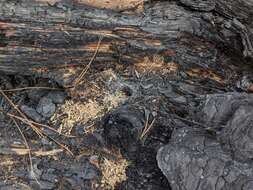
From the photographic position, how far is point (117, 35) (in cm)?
398

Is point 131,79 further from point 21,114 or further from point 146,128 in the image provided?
point 21,114

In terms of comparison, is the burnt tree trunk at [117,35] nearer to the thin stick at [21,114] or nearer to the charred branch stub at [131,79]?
the charred branch stub at [131,79]

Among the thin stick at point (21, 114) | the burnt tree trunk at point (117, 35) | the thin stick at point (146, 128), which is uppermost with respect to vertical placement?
the burnt tree trunk at point (117, 35)

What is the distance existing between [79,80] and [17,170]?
0.88m

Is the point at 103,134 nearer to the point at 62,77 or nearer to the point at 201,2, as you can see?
the point at 62,77

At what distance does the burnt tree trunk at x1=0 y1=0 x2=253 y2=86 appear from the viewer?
12.5 ft

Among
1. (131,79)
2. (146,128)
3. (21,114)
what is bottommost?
(21,114)

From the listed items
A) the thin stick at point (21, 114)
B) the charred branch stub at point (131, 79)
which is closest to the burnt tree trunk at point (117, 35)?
the charred branch stub at point (131, 79)

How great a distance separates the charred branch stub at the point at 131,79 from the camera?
372cm

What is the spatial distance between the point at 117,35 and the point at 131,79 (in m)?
0.40

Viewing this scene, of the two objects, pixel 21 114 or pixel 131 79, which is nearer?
pixel 21 114

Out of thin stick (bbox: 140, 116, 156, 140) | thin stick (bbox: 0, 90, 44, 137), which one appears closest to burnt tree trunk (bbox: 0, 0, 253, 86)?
thin stick (bbox: 0, 90, 44, 137)

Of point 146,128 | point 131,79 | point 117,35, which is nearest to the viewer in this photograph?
point 146,128

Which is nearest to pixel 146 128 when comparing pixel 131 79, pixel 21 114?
pixel 131 79
